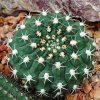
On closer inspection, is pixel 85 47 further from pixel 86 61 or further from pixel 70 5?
pixel 70 5

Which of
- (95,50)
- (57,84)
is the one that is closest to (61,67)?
(57,84)

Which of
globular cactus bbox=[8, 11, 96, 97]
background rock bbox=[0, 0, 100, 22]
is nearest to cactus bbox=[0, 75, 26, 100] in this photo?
globular cactus bbox=[8, 11, 96, 97]

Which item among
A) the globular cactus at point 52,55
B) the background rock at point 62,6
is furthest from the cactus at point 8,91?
the background rock at point 62,6

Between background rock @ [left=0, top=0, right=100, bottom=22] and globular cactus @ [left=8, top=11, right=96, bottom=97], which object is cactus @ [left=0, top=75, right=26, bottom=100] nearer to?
globular cactus @ [left=8, top=11, right=96, bottom=97]

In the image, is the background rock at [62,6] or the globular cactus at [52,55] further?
the background rock at [62,6]

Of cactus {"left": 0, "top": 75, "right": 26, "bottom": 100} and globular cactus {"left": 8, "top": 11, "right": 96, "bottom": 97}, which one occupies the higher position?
globular cactus {"left": 8, "top": 11, "right": 96, "bottom": 97}

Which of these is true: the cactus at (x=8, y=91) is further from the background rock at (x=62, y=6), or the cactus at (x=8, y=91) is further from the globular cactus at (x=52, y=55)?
the background rock at (x=62, y=6)

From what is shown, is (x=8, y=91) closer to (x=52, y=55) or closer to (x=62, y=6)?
(x=52, y=55)
